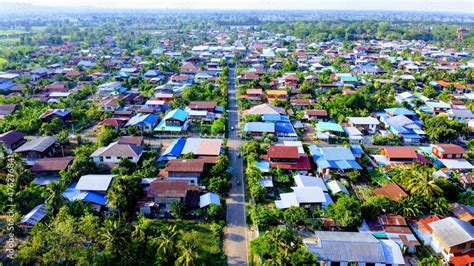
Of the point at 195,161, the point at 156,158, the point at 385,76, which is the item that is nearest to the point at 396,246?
the point at 195,161

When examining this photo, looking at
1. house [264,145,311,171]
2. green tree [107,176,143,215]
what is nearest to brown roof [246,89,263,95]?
house [264,145,311,171]

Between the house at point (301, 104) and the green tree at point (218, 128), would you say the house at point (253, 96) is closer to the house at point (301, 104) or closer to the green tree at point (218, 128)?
the house at point (301, 104)

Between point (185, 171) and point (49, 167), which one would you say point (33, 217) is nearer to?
point (49, 167)

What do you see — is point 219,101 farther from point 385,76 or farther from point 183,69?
point 385,76

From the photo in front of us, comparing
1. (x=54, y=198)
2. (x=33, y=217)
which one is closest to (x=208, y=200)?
(x=54, y=198)

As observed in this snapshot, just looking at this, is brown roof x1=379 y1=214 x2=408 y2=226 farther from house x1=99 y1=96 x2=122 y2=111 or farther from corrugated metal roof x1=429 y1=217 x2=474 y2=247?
house x1=99 y1=96 x2=122 y2=111
